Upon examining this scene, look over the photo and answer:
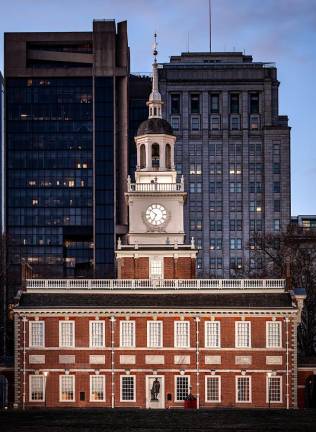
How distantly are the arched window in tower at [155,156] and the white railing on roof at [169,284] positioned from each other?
12.6 m

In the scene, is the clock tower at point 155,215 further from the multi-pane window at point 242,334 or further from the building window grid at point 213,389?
the building window grid at point 213,389

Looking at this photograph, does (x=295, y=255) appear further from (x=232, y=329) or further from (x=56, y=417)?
(x=56, y=417)

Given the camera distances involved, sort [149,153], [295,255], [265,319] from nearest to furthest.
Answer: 1. [265,319]
2. [149,153]
3. [295,255]

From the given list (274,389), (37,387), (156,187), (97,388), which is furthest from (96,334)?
(156,187)

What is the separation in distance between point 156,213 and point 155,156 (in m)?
5.72

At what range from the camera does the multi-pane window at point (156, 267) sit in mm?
94812

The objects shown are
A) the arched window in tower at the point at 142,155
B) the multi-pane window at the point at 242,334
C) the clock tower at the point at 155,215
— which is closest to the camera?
the multi-pane window at the point at 242,334

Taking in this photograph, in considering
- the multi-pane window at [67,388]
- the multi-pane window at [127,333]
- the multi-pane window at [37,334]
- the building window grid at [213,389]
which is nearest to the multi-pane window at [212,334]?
the building window grid at [213,389]

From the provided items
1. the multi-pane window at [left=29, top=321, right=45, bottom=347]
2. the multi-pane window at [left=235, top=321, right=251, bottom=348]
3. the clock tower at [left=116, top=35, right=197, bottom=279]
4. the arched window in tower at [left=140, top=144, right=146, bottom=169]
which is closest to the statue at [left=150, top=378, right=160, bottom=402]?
the multi-pane window at [left=235, top=321, right=251, bottom=348]

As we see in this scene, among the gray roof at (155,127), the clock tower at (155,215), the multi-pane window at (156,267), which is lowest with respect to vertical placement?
the multi-pane window at (156,267)

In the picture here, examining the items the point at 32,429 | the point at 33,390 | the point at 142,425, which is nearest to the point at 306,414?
the point at 142,425

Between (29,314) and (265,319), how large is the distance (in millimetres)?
17025

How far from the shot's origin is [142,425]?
55.0 m

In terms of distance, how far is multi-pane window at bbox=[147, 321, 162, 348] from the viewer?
88.0 m
